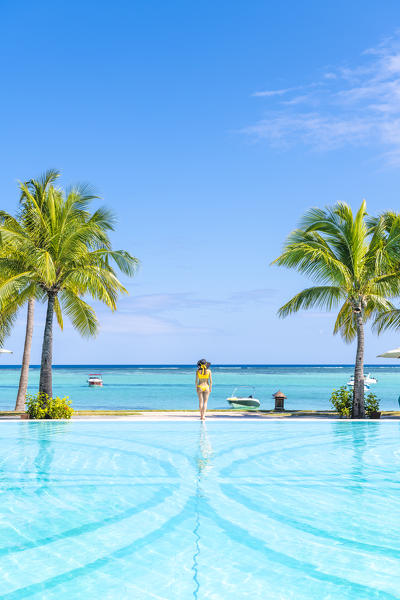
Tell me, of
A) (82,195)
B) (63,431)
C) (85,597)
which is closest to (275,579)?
(85,597)

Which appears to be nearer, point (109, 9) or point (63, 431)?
point (63, 431)

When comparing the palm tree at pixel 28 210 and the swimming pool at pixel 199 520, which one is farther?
the palm tree at pixel 28 210

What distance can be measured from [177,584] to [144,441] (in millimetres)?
7289

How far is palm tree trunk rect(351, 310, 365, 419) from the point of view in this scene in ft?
51.8

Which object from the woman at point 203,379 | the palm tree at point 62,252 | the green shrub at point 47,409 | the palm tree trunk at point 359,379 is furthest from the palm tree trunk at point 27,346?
the palm tree trunk at point 359,379

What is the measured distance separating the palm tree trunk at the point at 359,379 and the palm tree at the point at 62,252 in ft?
22.6

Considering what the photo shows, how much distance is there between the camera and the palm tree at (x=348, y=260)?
1544 centimetres

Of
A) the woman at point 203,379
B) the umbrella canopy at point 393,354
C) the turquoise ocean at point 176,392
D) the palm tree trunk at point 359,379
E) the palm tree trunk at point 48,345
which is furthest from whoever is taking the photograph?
the turquoise ocean at point 176,392

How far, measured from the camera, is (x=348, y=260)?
15.9 m

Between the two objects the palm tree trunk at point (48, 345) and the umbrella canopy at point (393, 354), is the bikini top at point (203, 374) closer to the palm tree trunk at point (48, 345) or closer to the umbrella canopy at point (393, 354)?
the palm tree trunk at point (48, 345)

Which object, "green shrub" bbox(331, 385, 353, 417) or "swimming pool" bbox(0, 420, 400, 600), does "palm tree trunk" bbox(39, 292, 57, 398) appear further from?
"green shrub" bbox(331, 385, 353, 417)

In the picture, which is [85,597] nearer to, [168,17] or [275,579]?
[275,579]

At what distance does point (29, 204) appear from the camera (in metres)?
15.8

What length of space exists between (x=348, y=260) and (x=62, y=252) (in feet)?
27.1
